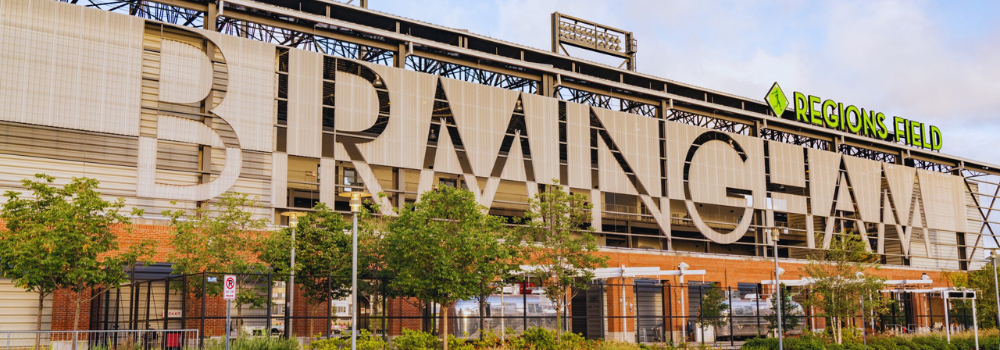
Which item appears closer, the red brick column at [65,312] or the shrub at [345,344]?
the shrub at [345,344]

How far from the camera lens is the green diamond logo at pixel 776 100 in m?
82.6

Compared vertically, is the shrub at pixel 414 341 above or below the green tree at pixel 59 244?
below

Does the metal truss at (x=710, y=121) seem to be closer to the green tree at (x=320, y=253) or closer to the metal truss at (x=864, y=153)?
the metal truss at (x=864, y=153)

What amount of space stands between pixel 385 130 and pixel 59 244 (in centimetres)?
2620

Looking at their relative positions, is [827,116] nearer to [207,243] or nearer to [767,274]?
[767,274]

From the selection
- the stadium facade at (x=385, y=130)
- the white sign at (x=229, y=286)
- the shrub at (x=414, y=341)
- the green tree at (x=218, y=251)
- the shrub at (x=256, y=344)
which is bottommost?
the shrub at (x=414, y=341)

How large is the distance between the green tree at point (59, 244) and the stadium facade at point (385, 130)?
9.01 metres

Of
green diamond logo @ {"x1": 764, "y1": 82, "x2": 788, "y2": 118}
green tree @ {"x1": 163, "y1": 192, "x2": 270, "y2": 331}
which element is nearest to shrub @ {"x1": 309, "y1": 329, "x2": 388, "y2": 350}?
green tree @ {"x1": 163, "y1": 192, "x2": 270, "y2": 331}

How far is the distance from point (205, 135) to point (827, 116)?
61.4 m

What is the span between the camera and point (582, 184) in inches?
2640

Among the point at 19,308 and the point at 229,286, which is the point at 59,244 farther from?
the point at 19,308

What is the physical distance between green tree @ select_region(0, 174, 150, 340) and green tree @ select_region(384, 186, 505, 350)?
11316mm

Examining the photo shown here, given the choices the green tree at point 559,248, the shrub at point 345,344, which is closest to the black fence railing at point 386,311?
the shrub at point 345,344

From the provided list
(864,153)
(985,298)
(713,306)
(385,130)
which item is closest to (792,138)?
(864,153)
